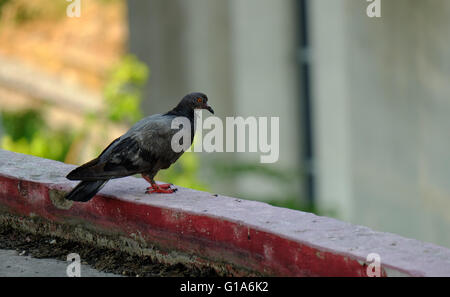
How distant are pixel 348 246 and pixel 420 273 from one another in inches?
14.0

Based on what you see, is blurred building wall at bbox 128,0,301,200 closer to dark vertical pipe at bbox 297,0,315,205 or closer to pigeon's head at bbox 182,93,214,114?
dark vertical pipe at bbox 297,0,315,205

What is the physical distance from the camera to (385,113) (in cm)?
1030

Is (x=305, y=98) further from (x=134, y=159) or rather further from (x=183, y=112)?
(x=134, y=159)

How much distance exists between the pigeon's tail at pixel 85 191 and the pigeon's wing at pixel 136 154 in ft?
0.11

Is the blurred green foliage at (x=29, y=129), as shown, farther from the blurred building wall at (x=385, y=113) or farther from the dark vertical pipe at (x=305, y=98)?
the blurred building wall at (x=385, y=113)

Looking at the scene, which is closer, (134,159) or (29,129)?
(134,159)

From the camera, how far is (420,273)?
3.04 meters

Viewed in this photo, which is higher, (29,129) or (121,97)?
(121,97)

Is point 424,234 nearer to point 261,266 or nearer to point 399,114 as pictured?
point 399,114

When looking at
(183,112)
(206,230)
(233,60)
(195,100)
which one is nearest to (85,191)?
(206,230)

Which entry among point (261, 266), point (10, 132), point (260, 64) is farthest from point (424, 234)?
point (261, 266)

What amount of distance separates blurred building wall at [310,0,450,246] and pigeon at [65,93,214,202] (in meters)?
5.46

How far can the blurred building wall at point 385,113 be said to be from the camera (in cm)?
972

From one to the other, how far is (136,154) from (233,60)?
6.48m
